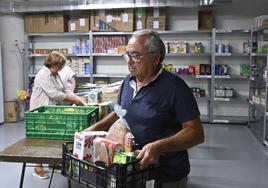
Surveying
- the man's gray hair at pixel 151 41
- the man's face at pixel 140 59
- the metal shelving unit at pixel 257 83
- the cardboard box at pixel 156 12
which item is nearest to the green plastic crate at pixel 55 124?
the man's face at pixel 140 59

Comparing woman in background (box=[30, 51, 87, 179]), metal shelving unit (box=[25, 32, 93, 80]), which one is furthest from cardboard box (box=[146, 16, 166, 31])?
woman in background (box=[30, 51, 87, 179])

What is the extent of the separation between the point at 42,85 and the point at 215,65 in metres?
4.18

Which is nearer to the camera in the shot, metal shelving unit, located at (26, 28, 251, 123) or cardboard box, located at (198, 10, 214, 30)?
metal shelving unit, located at (26, 28, 251, 123)

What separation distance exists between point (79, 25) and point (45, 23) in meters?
0.76

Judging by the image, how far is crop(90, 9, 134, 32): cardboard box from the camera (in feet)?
21.8

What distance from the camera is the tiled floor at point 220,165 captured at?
3.67 metres

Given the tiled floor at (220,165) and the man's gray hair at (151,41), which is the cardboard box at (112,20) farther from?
the man's gray hair at (151,41)

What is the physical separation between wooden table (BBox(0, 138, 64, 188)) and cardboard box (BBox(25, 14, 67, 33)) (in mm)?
5110

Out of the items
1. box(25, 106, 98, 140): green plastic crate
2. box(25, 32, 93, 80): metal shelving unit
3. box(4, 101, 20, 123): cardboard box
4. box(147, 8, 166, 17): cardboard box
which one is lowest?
box(4, 101, 20, 123): cardboard box

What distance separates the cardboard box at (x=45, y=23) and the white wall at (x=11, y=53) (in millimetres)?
294

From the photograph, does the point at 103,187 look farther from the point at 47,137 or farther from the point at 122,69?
the point at 122,69

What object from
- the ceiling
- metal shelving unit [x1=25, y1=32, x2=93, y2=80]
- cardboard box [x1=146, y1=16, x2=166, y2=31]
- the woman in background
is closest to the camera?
the woman in background

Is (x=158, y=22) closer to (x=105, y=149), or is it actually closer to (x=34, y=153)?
(x=34, y=153)

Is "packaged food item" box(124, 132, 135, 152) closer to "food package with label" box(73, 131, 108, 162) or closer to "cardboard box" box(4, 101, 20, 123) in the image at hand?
"food package with label" box(73, 131, 108, 162)
